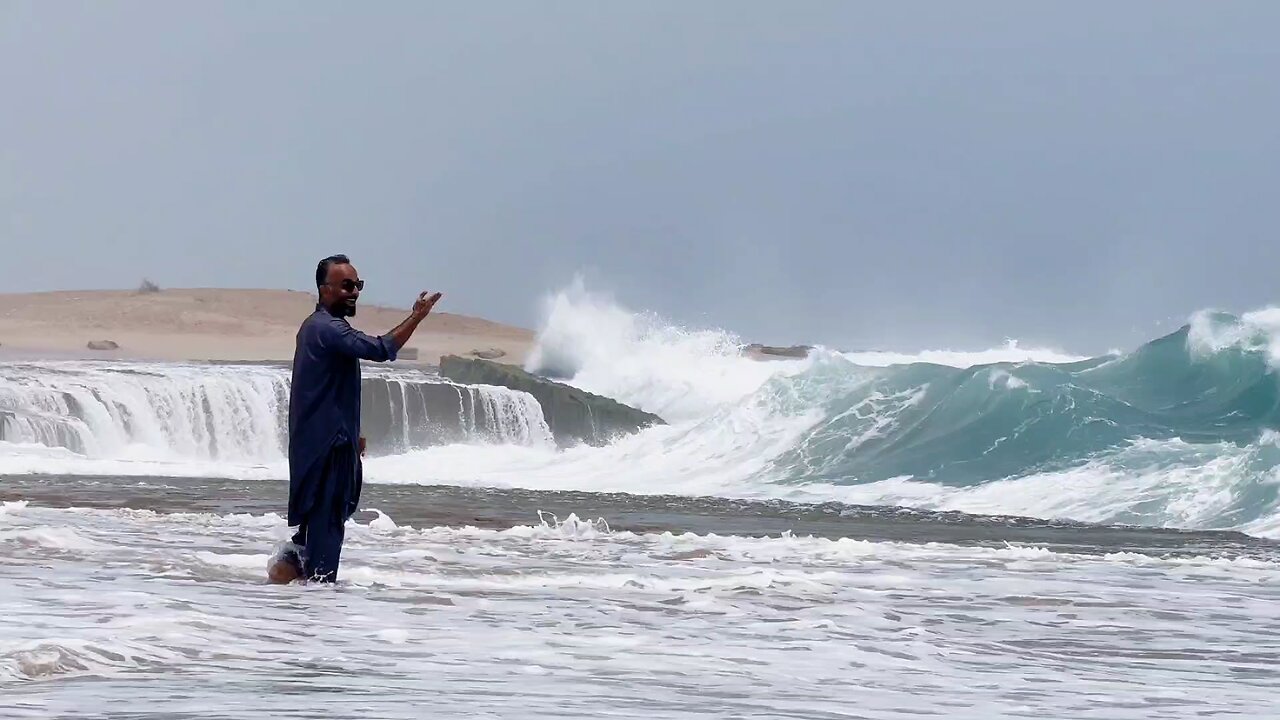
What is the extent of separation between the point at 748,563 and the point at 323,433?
140 inches

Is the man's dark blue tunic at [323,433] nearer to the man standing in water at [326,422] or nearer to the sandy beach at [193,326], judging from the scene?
the man standing in water at [326,422]

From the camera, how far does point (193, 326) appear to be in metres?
90.5

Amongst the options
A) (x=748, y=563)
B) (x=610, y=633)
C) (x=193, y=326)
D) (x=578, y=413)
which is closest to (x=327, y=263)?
(x=610, y=633)

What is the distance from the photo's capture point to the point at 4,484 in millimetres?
19891

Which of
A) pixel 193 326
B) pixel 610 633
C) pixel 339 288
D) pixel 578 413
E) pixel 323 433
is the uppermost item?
pixel 193 326

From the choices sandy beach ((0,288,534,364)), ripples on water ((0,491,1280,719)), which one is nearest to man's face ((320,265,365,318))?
ripples on water ((0,491,1280,719))

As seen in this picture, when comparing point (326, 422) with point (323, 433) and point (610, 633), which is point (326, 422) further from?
point (610, 633)

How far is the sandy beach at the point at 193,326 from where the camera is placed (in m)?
78.7

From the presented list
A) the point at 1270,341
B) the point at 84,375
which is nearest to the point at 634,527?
the point at 1270,341

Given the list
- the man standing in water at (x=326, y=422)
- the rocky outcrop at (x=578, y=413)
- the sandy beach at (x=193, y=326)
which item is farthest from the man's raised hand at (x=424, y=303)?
the sandy beach at (x=193, y=326)

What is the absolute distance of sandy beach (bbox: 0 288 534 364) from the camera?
7869cm

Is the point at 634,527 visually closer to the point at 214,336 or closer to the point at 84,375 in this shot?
the point at 84,375

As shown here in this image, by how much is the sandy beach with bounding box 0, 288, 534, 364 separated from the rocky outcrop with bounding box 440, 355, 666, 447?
36.6 meters

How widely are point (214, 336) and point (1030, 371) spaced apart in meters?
65.8
